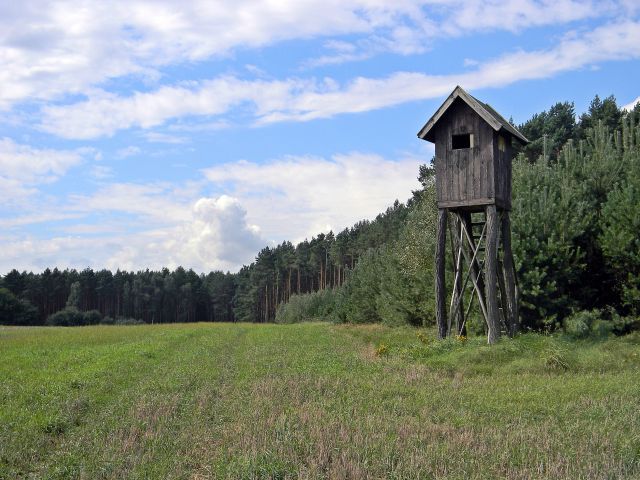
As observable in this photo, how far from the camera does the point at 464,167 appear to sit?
22.1 meters

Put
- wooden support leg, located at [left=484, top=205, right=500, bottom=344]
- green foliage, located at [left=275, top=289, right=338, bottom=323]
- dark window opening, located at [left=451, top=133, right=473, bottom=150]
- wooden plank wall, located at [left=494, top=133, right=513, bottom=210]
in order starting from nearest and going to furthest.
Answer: wooden support leg, located at [left=484, top=205, right=500, bottom=344] < wooden plank wall, located at [left=494, top=133, right=513, bottom=210] < dark window opening, located at [left=451, top=133, right=473, bottom=150] < green foliage, located at [left=275, top=289, right=338, bottom=323]

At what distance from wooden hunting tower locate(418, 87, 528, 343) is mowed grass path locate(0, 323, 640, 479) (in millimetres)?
3193

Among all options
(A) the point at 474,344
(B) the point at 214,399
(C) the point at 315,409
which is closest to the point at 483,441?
(C) the point at 315,409

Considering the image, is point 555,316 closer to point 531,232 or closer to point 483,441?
point 531,232

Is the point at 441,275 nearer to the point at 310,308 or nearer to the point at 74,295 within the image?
the point at 310,308

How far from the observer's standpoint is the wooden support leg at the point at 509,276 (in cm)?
2239

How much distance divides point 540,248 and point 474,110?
6368mm

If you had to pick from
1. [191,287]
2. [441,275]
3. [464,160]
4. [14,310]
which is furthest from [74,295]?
[464,160]

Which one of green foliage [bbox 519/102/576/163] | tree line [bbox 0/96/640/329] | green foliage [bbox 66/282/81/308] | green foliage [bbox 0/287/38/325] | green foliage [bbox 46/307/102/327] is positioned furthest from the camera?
green foliage [bbox 66/282/81/308]

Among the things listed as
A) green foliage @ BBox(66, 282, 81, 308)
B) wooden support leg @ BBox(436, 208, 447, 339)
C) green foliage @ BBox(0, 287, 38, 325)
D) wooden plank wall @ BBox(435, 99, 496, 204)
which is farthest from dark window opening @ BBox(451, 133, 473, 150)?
green foliage @ BBox(66, 282, 81, 308)

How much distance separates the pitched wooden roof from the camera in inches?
844

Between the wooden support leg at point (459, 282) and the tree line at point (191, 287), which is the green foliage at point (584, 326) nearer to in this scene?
the wooden support leg at point (459, 282)

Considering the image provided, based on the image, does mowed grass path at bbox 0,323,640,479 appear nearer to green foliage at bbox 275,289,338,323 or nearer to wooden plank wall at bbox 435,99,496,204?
wooden plank wall at bbox 435,99,496,204

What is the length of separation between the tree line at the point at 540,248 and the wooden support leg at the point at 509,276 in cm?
132
